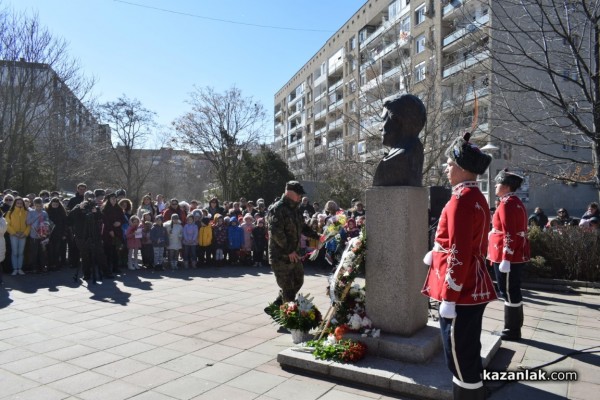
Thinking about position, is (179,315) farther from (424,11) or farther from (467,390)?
(424,11)

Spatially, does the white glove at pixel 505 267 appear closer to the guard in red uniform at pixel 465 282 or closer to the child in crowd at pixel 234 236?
the guard in red uniform at pixel 465 282

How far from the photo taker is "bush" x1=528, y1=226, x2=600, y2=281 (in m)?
10.3

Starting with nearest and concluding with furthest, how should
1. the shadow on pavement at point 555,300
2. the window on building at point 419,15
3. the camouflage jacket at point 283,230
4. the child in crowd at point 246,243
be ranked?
the camouflage jacket at point 283,230 < the shadow on pavement at point 555,300 < the child in crowd at point 246,243 < the window on building at point 419,15

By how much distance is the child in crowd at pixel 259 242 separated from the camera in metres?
14.0

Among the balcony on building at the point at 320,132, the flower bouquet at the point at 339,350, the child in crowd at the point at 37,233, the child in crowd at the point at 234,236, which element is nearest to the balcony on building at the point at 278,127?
the balcony on building at the point at 320,132

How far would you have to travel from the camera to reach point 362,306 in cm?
546

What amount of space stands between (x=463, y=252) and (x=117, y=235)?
1068 centimetres

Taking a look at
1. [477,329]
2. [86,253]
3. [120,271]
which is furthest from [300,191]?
[120,271]

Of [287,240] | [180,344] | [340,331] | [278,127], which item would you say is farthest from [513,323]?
[278,127]

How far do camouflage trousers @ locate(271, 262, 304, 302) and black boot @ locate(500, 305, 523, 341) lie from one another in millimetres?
2908

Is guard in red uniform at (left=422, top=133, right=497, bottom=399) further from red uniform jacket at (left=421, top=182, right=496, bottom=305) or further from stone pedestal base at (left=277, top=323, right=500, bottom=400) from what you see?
stone pedestal base at (left=277, top=323, right=500, bottom=400)

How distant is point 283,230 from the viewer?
21.4ft

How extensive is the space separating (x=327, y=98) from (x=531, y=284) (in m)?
51.8

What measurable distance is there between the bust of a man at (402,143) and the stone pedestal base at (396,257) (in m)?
0.17
